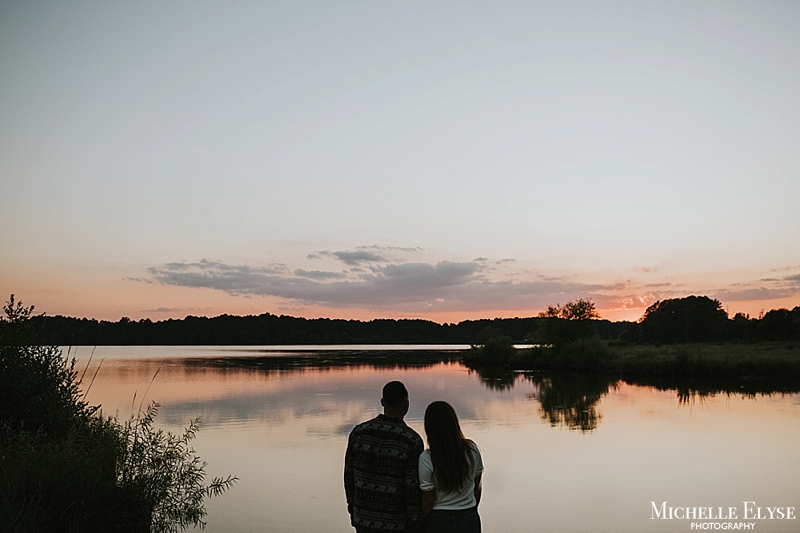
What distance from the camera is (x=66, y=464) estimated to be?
268 inches

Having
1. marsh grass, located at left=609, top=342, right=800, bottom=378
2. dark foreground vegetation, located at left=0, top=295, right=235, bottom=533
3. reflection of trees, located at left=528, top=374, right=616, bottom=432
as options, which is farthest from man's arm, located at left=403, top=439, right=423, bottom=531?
marsh grass, located at left=609, top=342, right=800, bottom=378

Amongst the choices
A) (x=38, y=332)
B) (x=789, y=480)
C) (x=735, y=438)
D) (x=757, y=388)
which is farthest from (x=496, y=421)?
(x=757, y=388)

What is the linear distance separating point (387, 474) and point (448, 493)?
403 mm

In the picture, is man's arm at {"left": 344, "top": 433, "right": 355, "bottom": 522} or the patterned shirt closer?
the patterned shirt

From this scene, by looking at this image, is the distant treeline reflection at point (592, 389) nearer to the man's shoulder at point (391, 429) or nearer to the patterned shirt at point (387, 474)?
the patterned shirt at point (387, 474)

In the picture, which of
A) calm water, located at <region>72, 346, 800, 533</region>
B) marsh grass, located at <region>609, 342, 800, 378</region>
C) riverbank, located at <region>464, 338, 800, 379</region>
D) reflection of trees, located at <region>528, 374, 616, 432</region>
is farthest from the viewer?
riverbank, located at <region>464, 338, 800, 379</region>

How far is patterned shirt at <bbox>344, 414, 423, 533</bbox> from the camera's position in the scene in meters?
4.05

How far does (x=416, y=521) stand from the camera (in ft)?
13.6

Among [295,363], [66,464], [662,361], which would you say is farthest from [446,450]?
[295,363]

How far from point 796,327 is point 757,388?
4320cm

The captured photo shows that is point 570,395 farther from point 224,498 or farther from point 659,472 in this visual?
point 224,498

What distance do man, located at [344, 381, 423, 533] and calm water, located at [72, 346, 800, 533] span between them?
5.73 m

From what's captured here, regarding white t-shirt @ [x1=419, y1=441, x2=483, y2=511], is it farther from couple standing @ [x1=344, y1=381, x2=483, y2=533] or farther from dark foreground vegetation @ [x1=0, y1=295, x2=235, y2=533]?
dark foreground vegetation @ [x1=0, y1=295, x2=235, y2=533]

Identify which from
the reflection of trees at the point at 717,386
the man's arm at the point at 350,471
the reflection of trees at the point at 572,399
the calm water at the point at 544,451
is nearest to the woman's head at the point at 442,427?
the man's arm at the point at 350,471
